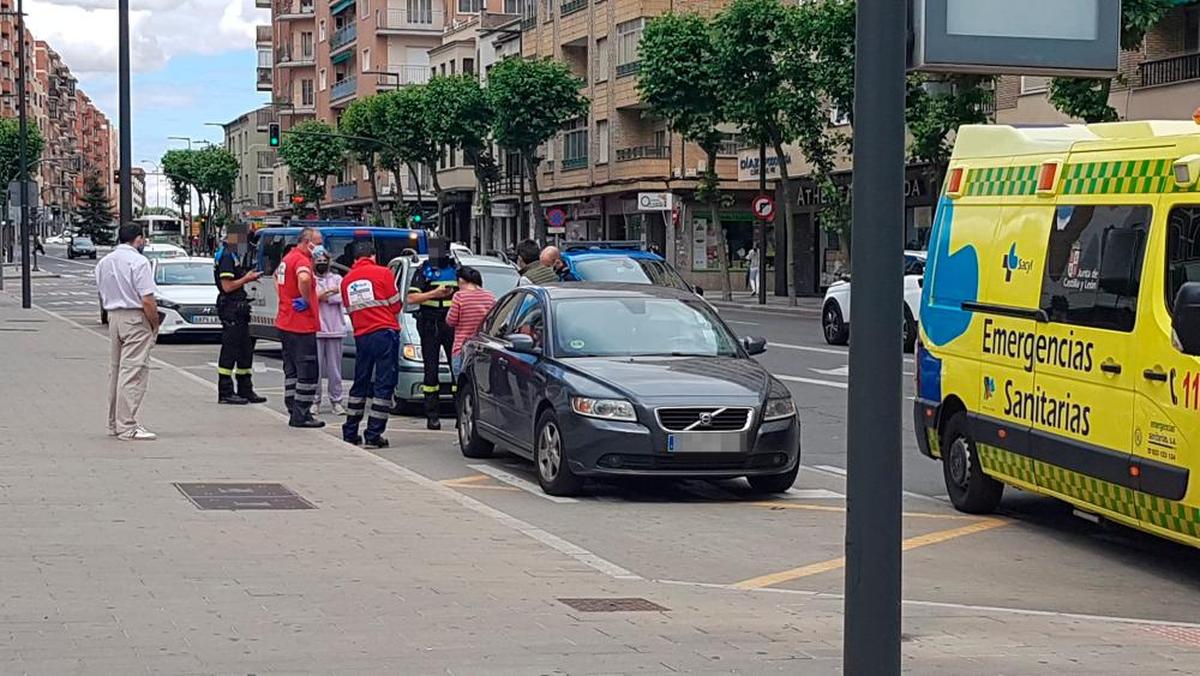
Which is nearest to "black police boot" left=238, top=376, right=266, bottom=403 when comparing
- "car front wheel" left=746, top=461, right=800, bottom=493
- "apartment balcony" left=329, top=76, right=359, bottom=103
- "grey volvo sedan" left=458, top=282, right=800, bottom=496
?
"grey volvo sedan" left=458, top=282, right=800, bottom=496

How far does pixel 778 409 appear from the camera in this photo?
41.4ft

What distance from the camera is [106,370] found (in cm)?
2295

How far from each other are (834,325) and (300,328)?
15.6 meters

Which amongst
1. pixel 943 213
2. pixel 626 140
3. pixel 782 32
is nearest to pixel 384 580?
pixel 943 213

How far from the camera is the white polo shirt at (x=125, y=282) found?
47.8ft

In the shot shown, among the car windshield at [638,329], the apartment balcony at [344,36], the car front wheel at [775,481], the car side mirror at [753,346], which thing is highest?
the apartment balcony at [344,36]

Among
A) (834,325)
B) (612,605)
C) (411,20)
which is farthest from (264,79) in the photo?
(612,605)

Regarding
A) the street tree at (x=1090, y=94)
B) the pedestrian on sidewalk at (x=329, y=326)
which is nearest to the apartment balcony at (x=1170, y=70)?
the street tree at (x=1090, y=94)

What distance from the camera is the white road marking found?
41.7ft

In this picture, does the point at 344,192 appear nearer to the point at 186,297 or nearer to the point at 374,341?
the point at 186,297

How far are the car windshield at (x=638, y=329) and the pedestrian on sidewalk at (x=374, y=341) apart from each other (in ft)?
6.91

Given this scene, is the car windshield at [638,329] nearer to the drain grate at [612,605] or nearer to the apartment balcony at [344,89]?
the drain grate at [612,605]

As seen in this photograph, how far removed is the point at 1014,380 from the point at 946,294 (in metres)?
1.33

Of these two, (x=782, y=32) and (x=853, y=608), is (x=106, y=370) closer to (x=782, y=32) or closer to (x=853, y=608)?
(x=853, y=608)
